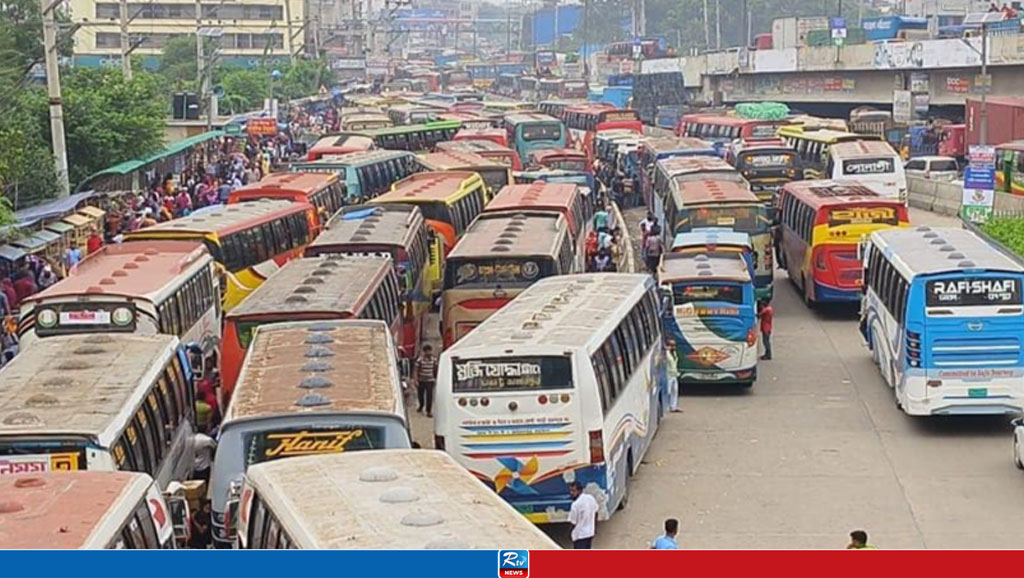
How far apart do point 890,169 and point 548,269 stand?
20020mm

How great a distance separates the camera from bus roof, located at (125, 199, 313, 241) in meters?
26.0

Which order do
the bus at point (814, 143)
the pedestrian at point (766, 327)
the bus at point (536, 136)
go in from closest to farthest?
the pedestrian at point (766, 327) < the bus at point (814, 143) < the bus at point (536, 136)

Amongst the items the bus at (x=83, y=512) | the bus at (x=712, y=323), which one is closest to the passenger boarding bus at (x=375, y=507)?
the bus at (x=83, y=512)

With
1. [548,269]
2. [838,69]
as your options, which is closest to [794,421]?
[548,269]

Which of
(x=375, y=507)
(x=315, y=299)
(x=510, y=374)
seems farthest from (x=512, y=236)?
(x=375, y=507)

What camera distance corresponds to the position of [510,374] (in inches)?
618

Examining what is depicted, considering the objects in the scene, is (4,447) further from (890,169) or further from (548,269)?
(890,169)

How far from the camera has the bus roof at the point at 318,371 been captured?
1436cm

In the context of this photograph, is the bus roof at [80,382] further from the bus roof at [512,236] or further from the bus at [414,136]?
the bus at [414,136]

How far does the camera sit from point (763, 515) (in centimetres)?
1719

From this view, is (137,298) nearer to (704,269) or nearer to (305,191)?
(704,269)

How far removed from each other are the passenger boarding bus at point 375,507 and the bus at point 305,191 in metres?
19.8

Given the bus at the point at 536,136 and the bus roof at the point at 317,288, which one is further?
the bus at the point at 536,136
